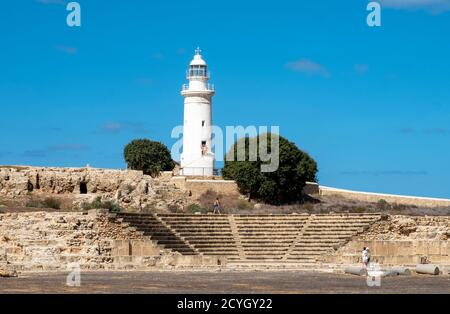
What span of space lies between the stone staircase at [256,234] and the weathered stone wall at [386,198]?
50.9 ft

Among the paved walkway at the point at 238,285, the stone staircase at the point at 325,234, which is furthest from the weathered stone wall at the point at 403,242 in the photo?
the paved walkway at the point at 238,285

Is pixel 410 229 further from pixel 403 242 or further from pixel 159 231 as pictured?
pixel 159 231

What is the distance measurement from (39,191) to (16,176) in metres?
1.59

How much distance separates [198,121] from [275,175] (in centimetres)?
797

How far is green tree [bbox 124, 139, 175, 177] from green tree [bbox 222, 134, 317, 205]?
376 inches

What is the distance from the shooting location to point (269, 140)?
6500 cm

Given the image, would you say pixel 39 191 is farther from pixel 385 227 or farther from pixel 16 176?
pixel 385 227

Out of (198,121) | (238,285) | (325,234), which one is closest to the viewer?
(238,285)

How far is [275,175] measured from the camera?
63031 millimetres

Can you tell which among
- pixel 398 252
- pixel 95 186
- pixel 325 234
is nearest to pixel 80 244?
pixel 325 234

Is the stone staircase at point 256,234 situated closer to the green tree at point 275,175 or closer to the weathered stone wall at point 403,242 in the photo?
the weathered stone wall at point 403,242
